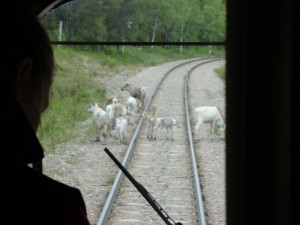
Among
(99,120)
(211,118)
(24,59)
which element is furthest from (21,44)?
(211,118)

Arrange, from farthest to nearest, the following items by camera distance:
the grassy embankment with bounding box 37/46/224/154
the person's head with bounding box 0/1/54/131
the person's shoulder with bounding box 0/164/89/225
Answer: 1. the grassy embankment with bounding box 37/46/224/154
2. the person's head with bounding box 0/1/54/131
3. the person's shoulder with bounding box 0/164/89/225

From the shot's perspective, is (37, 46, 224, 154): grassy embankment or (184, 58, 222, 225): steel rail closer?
(184, 58, 222, 225): steel rail

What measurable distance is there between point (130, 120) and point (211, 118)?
5.61 ft

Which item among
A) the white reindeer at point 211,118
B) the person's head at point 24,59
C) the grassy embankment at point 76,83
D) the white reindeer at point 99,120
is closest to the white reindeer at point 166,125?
the white reindeer at point 211,118

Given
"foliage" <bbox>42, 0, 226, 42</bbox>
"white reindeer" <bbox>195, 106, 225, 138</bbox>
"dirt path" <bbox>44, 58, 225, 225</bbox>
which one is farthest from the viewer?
"white reindeer" <bbox>195, 106, 225, 138</bbox>

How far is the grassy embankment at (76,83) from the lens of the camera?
8.37 meters

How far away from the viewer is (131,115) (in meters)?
9.80

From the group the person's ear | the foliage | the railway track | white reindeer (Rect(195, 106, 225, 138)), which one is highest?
the foliage

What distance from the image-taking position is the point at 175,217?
532 centimetres

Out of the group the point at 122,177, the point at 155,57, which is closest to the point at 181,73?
the point at 155,57

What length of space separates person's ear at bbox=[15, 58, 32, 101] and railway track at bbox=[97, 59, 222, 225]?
2026 millimetres

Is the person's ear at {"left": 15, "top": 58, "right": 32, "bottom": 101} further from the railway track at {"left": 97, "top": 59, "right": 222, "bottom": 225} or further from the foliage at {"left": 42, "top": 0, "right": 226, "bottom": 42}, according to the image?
the foliage at {"left": 42, "top": 0, "right": 226, "bottom": 42}

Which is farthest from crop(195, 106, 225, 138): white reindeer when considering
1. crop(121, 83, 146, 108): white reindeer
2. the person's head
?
the person's head

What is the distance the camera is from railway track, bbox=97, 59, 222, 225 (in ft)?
17.4
